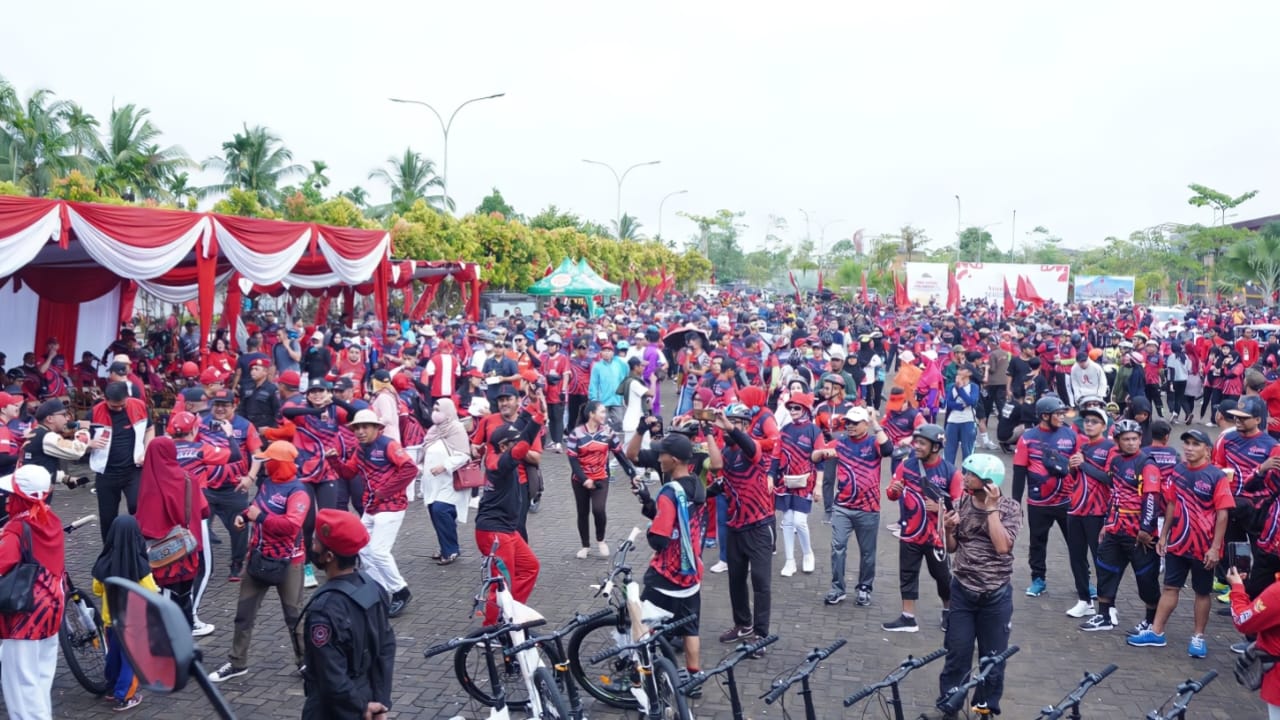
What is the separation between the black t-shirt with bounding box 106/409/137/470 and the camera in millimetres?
8422

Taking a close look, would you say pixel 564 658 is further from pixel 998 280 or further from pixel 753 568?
pixel 998 280

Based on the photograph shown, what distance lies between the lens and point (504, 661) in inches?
233

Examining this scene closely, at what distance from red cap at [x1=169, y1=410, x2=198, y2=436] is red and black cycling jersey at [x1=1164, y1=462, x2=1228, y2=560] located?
24.0 feet

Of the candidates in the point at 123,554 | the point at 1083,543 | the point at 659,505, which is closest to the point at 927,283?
the point at 1083,543

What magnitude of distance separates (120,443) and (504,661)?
15.5 feet

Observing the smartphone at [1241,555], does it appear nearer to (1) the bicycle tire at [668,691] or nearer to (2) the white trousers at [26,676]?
(1) the bicycle tire at [668,691]

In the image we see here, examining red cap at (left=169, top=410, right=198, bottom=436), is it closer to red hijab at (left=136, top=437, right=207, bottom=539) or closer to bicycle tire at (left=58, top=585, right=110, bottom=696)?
red hijab at (left=136, top=437, right=207, bottom=539)

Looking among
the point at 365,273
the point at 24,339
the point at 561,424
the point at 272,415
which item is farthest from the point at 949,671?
the point at 24,339

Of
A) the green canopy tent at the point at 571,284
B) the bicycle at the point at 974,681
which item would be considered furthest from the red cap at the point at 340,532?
the green canopy tent at the point at 571,284

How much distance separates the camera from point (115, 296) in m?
17.9

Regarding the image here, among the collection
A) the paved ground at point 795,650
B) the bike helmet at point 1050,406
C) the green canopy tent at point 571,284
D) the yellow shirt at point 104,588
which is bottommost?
the paved ground at point 795,650

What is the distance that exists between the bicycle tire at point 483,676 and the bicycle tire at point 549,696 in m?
0.52

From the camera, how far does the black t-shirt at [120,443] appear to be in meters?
8.42

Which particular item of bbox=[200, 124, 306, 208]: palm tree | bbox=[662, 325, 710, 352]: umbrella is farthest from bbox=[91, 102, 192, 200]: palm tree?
bbox=[662, 325, 710, 352]: umbrella
